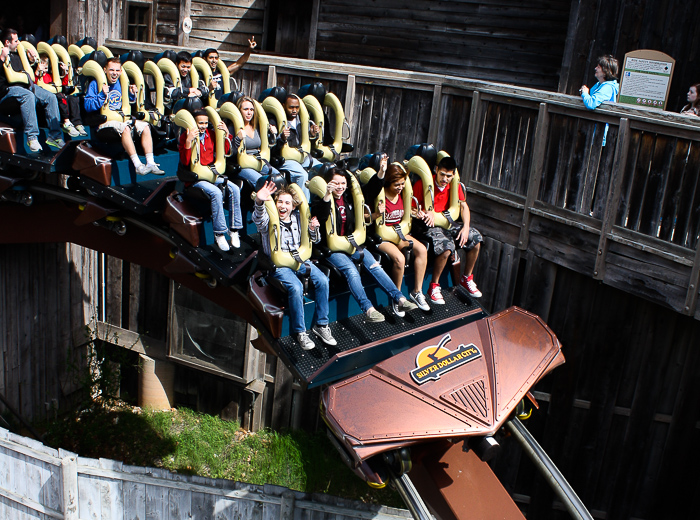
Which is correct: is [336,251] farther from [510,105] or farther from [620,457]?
[620,457]

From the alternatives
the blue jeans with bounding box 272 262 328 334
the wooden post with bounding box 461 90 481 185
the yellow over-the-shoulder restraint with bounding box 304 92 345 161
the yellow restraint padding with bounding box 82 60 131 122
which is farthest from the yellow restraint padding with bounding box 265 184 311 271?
the wooden post with bounding box 461 90 481 185

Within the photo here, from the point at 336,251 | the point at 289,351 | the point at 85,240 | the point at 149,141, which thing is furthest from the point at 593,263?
the point at 85,240

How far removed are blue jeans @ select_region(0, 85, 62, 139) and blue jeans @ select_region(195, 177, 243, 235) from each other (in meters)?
1.86

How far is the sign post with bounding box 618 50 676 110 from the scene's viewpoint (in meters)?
7.09

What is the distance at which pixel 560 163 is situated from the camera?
6.99m

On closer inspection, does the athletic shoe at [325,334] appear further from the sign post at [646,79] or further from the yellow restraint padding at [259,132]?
the sign post at [646,79]

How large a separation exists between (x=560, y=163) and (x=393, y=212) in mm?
2057

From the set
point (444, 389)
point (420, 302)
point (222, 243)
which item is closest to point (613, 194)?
point (420, 302)

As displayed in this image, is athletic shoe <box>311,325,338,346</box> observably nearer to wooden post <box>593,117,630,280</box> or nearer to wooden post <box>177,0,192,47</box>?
wooden post <box>593,117,630,280</box>

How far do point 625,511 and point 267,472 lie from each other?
169 inches

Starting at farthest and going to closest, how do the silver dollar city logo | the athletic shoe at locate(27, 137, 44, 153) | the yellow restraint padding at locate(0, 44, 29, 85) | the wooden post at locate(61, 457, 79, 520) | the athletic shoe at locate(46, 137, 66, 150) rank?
the yellow restraint padding at locate(0, 44, 29, 85)
the athletic shoe at locate(46, 137, 66, 150)
the athletic shoe at locate(27, 137, 44, 153)
the wooden post at locate(61, 457, 79, 520)
the silver dollar city logo

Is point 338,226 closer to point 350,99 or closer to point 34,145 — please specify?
point 34,145

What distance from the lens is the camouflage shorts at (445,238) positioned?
5988 millimetres

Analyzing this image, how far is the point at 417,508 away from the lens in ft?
14.5
